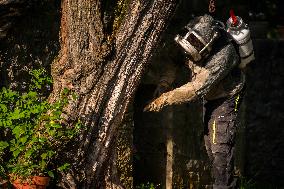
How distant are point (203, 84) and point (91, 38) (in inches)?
44.3

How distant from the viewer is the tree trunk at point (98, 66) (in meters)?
4.22

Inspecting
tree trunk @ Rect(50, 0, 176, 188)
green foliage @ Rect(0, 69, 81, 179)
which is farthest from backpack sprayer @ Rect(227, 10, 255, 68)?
green foliage @ Rect(0, 69, 81, 179)

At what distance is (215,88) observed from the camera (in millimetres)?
5145

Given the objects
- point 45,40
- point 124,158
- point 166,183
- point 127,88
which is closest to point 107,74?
point 127,88

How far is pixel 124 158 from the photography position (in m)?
5.53

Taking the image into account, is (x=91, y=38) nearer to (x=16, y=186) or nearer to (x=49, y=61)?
(x=49, y=61)

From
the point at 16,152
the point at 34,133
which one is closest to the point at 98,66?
the point at 34,133

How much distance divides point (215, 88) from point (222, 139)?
0.46 m

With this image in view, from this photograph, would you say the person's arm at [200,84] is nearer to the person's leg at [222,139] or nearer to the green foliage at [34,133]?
the person's leg at [222,139]

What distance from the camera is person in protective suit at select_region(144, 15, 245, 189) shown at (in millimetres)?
4836

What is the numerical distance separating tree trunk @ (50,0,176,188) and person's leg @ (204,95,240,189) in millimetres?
1139

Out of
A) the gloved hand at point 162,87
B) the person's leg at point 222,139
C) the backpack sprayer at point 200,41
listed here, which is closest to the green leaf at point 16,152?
the backpack sprayer at point 200,41

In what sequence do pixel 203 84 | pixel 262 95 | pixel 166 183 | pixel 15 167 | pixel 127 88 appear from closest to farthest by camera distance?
pixel 15 167
pixel 127 88
pixel 203 84
pixel 166 183
pixel 262 95

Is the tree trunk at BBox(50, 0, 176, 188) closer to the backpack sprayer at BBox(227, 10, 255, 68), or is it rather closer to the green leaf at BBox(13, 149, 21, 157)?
the green leaf at BBox(13, 149, 21, 157)
